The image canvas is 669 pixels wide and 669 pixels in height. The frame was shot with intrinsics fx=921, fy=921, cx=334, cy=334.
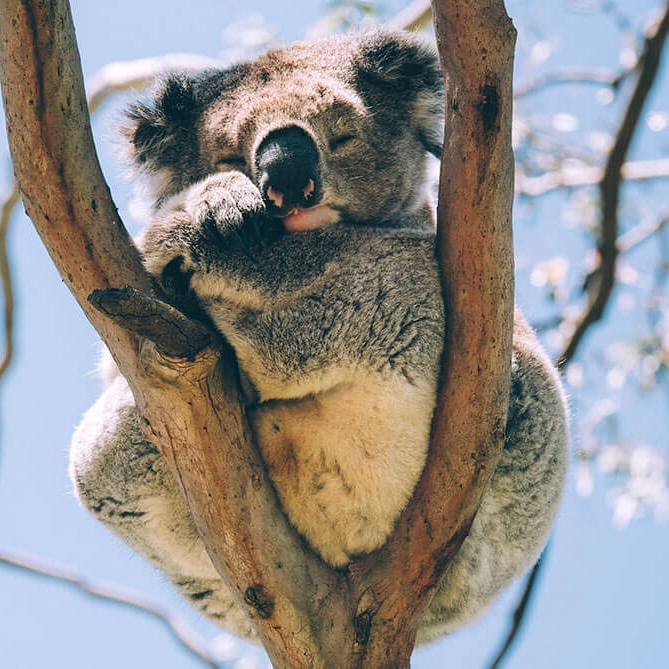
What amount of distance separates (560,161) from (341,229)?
556 centimetres

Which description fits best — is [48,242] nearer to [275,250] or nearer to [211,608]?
[275,250]

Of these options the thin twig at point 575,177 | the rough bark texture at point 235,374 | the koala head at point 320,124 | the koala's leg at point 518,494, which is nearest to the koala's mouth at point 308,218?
the koala head at point 320,124

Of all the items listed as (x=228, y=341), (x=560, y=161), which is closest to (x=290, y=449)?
(x=228, y=341)

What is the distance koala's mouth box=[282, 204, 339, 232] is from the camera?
9.12 ft

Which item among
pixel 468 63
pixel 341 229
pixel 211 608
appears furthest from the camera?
pixel 211 608

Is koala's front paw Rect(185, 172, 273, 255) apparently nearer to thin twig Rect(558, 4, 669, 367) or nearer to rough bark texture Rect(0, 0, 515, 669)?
rough bark texture Rect(0, 0, 515, 669)

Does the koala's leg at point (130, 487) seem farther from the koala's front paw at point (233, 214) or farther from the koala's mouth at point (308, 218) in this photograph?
the koala's mouth at point (308, 218)

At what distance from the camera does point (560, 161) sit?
791 centimetres

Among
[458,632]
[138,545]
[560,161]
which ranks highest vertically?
[560,161]

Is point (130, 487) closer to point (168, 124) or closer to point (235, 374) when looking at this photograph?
point (235, 374)

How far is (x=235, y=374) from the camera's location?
8.41 feet

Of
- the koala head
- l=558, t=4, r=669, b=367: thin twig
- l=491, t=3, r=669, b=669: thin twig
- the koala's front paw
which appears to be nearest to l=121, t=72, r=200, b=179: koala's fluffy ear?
the koala head

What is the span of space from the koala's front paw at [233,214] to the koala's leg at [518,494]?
2.95 feet

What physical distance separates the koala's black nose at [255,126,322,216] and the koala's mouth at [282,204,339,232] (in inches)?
1.5
